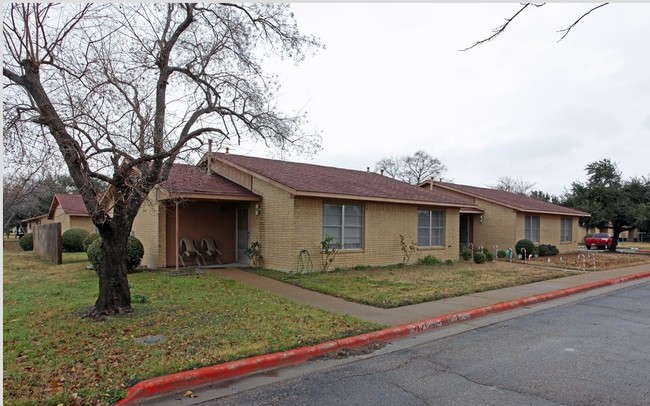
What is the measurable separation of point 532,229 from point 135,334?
2518 centimetres

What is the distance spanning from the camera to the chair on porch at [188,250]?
15.8 metres

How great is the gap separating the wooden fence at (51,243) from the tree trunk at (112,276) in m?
12.4

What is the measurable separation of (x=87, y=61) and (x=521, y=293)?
36.4ft

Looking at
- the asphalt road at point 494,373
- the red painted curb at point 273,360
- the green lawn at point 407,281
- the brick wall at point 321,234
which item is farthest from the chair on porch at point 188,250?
the asphalt road at point 494,373

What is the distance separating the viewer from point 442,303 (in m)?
9.99

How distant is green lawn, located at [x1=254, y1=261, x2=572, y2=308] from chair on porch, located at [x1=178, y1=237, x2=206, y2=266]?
2.72 meters

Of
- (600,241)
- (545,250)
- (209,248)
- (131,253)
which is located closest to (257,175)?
(209,248)

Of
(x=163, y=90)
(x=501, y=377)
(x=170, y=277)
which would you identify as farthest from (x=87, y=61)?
(x=501, y=377)

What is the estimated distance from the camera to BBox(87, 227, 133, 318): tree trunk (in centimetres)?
809

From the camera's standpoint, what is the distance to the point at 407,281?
13.2m

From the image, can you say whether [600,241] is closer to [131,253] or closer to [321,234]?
[321,234]

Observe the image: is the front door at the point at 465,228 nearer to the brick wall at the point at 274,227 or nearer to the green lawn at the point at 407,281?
the green lawn at the point at 407,281

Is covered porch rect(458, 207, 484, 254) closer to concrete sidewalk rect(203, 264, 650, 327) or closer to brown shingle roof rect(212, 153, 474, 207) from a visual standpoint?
brown shingle roof rect(212, 153, 474, 207)

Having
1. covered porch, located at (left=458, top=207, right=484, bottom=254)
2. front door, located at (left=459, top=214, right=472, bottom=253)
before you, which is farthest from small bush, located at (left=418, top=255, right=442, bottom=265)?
front door, located at (left=459, top=214, right=472, bottom=253)
